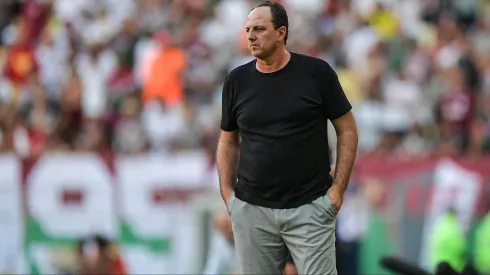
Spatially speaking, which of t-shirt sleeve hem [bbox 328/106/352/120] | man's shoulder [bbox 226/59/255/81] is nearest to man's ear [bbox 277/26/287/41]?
man's shoulder [bbox 226/59/255/81]

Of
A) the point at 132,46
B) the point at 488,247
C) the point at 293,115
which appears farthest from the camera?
the point at 132,46

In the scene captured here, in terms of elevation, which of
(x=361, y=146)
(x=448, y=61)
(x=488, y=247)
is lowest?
(x=488, y=247)

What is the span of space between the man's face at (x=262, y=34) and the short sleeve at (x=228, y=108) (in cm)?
28

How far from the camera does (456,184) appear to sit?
14.8 metres

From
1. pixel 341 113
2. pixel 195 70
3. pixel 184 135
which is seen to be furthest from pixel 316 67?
pixel 195 70

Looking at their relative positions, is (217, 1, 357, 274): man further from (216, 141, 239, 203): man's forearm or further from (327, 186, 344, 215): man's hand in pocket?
(216, 141, 239, 203): man's forearm

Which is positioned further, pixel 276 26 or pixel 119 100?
pixel 119 100

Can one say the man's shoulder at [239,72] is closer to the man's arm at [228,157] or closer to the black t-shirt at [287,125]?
the black t-shirt at [287,125]

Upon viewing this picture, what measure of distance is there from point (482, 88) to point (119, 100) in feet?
16.3

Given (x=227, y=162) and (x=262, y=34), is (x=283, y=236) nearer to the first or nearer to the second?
(x=227, y=162)

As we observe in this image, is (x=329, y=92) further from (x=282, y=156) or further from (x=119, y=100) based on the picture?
(x=119, y=100)

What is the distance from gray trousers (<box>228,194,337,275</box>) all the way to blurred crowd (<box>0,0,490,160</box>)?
26.6ft

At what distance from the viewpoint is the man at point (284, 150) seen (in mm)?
6336

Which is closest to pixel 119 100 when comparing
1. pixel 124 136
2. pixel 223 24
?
pixel 124 136
